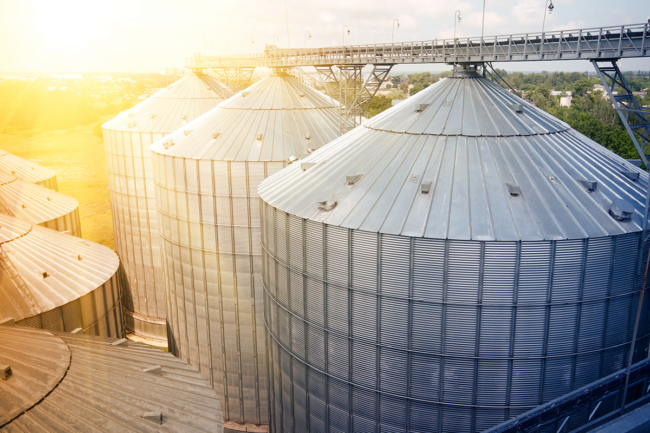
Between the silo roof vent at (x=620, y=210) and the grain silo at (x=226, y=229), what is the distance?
15187mm

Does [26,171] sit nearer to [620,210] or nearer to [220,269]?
[220,269]

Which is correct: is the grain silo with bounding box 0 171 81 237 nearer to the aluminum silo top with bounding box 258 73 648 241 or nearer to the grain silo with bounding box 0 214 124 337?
the grain silo with bounding box 0 214 124 337

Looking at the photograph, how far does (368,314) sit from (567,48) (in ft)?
43.8

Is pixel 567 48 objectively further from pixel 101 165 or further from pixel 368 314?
pixel 101 165

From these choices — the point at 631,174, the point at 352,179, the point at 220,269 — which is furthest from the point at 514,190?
the point at 220,269

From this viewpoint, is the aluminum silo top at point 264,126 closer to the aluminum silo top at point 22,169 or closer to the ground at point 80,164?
the aluminum silo top at point 22,169

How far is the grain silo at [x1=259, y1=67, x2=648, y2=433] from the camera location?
1509cm

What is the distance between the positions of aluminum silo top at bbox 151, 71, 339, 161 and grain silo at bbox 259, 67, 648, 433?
9109 mm

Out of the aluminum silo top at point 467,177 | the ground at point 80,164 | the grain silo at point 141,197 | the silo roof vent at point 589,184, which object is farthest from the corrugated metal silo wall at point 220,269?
the ground at point 80,164

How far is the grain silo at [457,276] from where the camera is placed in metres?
15.1

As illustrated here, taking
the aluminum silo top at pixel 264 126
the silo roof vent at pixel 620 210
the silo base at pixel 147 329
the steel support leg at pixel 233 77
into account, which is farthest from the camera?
the steel support leg at pixel 233 77

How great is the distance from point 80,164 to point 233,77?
75248 mm

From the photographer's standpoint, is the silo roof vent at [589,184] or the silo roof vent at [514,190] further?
the silo roof vent at [589,184]

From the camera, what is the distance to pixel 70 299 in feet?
76.8
